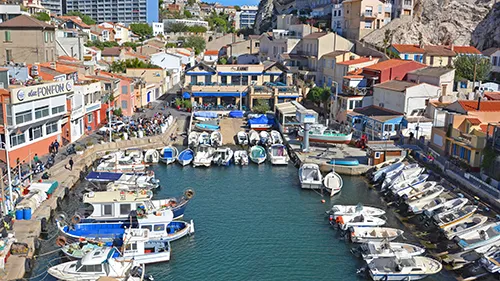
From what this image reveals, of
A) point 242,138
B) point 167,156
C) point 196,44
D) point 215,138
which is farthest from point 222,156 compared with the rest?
point 196,44

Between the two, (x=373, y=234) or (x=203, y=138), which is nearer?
(x=373, y=234)

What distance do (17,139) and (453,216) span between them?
2560cm

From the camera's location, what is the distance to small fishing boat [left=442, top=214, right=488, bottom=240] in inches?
904

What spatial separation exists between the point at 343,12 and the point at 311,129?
3519 centimetres

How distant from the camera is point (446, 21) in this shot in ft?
223

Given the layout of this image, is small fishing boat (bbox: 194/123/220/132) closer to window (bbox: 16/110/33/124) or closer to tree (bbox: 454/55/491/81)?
window (bbox: 16/110/33/124)

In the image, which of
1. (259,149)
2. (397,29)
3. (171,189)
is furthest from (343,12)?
(171,189)

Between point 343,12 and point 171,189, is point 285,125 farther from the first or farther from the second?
point 343,12

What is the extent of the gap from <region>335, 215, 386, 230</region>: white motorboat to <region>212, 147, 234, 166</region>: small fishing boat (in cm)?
1305

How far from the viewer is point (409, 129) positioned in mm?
38719

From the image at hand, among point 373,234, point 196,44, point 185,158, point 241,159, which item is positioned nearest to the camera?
point 373,234

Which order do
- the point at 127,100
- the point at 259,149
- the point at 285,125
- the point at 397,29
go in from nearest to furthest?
the point at 259,149
the point at 285,125
the point at 127,100
the point at 397,29

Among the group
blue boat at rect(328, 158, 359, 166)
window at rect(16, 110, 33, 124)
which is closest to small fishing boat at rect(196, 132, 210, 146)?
blue boat at rect(328, 158, 359, 166)

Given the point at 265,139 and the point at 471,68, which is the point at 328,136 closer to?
the point at 265,139
